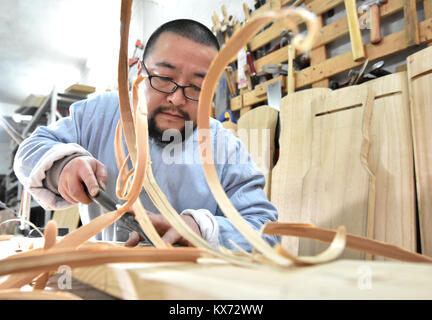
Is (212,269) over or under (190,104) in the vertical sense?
under

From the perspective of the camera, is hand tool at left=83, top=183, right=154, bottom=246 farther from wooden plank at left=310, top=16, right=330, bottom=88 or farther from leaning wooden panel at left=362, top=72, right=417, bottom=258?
wooden plank at left=310, top=16, right=330, bottom=88

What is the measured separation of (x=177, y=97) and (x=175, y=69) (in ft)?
0.24

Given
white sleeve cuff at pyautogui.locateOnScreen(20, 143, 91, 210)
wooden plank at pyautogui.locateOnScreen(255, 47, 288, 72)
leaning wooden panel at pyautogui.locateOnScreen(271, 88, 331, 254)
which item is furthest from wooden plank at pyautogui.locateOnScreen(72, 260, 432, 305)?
wooden plank at pyautogui.locateOnScreen(255, 47, 288, 72)

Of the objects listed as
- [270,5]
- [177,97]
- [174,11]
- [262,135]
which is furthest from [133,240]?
[174,11]

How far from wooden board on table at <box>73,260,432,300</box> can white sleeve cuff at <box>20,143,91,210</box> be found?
0.50m

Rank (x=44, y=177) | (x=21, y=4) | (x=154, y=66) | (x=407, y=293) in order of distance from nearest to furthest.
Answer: (x=407, y=293), (x=44, y=177), (x=154, y=66), (x=21, y=4)

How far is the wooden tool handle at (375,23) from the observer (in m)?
1.14

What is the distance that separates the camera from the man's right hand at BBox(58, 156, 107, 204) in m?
0.55

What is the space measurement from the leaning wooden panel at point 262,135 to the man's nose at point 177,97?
61 centimetres

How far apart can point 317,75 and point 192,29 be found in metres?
0.69

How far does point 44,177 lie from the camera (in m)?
0.64

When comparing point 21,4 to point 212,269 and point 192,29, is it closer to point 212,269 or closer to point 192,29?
point 192,29

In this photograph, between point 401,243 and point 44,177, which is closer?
point 44,177
